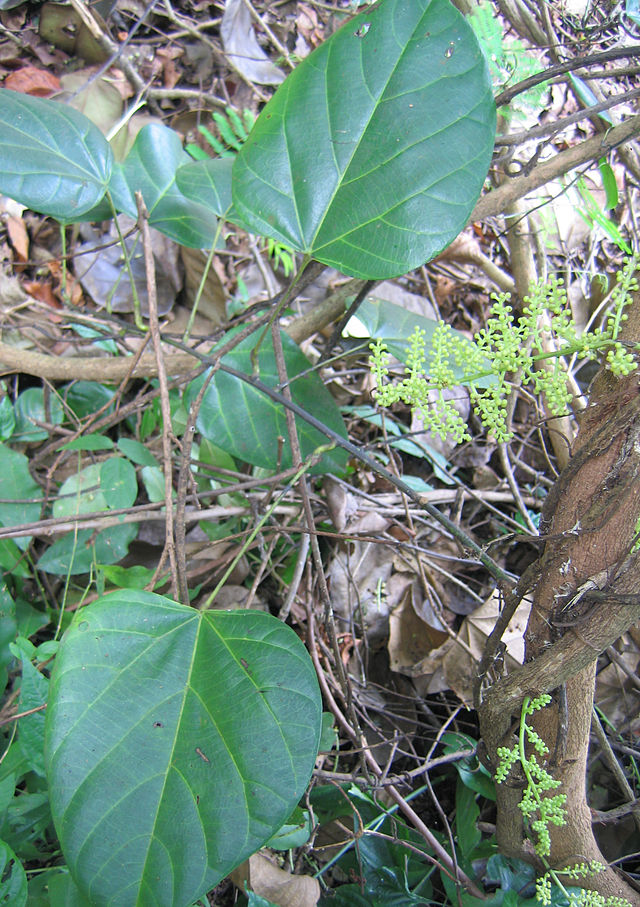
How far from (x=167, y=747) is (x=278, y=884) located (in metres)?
0.46

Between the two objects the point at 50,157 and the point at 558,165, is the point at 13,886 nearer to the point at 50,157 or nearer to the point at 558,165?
the point at 50,157

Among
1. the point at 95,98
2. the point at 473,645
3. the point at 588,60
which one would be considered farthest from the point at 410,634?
the point at 95,98

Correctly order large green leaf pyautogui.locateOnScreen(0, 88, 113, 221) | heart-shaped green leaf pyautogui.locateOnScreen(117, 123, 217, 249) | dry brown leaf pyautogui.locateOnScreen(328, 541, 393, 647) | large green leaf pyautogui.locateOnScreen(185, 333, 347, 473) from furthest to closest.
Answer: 1. dry brown leaf pyautogui.locateOnScreen(328, 541, 393, 647)
2. heart-shaped green leaf pyautogui.locateOnScreen(117, 123, 217, 249)
3. large green leaf pyautogui.locateOnScreen(185, 333, 347, 473)
4. large green leaf pyautogui.locateOnScreen(0, 88, 113, 221)

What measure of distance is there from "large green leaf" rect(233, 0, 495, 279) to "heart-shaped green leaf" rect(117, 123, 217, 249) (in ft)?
1.29

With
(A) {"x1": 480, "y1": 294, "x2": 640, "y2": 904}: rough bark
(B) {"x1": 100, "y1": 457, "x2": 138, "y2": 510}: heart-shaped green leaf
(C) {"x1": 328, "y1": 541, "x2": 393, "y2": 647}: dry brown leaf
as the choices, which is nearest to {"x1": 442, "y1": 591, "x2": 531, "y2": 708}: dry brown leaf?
(C) {"x1": 328, "y1": 541, "x2": 393, "y2": 647}: dry brown leaf

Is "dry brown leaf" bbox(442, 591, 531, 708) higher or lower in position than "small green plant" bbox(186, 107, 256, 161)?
lower

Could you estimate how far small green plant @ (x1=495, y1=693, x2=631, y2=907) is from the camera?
0.69 m

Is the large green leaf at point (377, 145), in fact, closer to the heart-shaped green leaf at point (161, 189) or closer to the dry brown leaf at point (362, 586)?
the heart-shaped green leaf at point (161, 189)

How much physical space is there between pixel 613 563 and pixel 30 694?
0.82 m

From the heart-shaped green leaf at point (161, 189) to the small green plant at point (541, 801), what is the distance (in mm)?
1032

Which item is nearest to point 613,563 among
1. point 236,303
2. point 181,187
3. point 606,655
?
point 606,655

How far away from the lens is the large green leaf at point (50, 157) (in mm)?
896

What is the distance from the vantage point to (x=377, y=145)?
2.36 feet

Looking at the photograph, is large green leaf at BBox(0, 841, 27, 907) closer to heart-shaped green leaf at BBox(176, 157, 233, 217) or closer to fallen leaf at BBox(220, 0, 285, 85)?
heart-shaped green leaf at BBox(176, 157, 233, 217)
